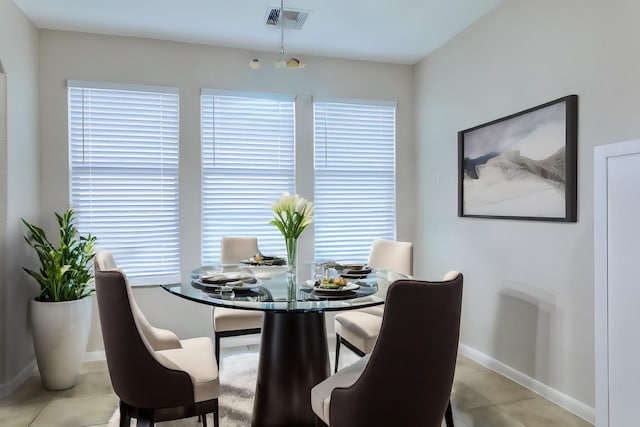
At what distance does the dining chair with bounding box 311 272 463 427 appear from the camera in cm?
150

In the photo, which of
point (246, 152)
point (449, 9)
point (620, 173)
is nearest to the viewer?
point (620, 173)

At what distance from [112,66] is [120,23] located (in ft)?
1.26

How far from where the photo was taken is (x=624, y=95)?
7.33ft

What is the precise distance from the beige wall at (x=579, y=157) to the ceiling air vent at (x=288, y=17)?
135 centimetres

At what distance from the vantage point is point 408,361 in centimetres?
153

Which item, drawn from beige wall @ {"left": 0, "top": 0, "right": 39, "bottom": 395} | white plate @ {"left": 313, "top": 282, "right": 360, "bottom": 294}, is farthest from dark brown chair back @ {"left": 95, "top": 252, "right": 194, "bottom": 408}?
beige wall @ {"left": 0, "top": 0, "right": 39, "bottom": 395}

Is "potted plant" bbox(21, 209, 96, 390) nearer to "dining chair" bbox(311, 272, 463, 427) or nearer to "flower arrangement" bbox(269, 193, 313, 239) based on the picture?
"flower arrangement" bbox(269, 193, 313, 239)

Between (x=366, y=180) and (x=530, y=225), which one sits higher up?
(x=366, y=180)

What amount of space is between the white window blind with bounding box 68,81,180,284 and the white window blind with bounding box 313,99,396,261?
1334mm

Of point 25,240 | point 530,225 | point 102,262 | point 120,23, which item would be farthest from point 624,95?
point 25,240

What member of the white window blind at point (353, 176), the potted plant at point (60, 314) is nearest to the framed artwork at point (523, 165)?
the white window blind at point (353, 176)

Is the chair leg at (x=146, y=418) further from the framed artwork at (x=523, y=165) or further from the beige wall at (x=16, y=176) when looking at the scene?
the framed artwork at (x=523, y=165)

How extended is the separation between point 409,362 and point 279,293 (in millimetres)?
749

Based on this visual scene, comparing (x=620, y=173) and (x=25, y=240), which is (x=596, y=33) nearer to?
(x=620, y=173)
